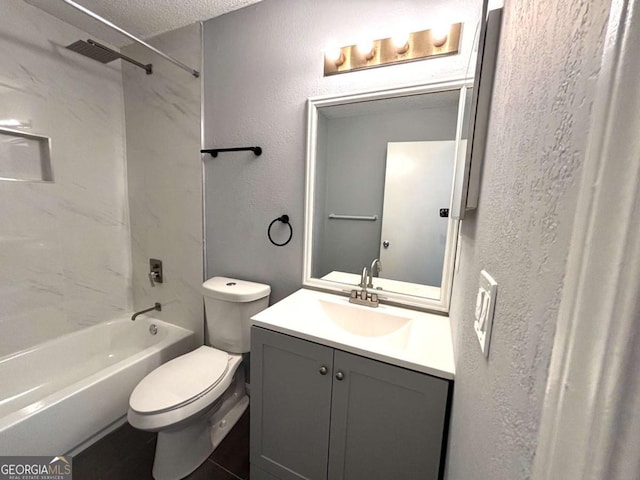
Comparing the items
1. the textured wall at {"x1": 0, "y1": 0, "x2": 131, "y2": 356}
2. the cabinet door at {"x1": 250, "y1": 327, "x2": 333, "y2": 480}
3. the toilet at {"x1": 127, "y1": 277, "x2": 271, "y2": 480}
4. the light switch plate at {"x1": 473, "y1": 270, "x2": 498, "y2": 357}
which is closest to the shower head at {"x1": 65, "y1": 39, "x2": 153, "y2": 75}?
the textured wall at {"x1": 0, "y1": 0, "x2": 131, "y2": 356}

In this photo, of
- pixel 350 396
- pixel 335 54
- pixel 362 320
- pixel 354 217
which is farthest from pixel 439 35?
pixel 350 396

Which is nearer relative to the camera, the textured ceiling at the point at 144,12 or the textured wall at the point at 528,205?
the textured wall at the point at 528,205

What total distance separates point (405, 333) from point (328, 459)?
58 cm

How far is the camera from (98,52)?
171 cm

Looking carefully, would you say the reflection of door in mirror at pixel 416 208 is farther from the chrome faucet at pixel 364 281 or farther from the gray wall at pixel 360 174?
the chrome faucet at pixel 364 281

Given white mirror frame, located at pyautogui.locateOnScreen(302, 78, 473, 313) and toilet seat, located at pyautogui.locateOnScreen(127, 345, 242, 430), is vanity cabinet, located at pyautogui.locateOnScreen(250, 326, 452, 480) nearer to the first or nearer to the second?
toilet seat, located at pyautogui.locateOnScreen(127, 345, 242, 430)

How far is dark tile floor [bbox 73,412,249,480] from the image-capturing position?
4.41 ft

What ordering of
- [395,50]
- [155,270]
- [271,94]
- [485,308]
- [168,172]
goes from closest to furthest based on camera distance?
[485,308] < [395,50] < [271,94] < [168,172] < [155,270]

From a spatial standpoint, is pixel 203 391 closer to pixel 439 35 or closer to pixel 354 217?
pixel 354 217

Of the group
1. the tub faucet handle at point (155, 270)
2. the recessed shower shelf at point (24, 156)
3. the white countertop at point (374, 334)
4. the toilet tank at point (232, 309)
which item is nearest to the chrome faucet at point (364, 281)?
the white countertop at point (374, 334)

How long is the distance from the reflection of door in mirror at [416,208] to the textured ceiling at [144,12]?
4.05 feet

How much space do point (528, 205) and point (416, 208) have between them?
3.33ft

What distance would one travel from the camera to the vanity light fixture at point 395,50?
1164 millimetres

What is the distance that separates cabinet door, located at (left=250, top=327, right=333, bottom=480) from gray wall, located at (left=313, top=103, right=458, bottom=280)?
1.81 ft
